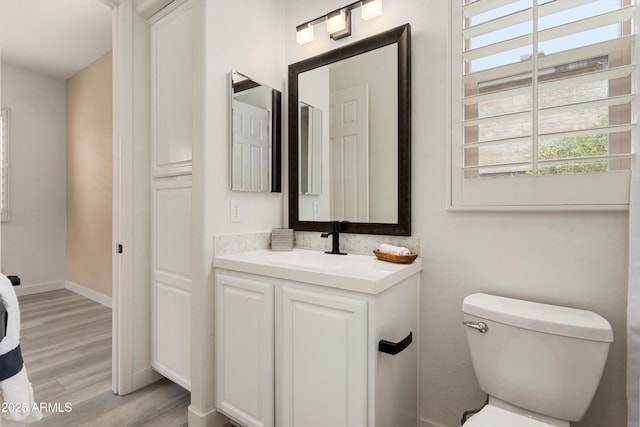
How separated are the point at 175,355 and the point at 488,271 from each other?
71.0 inches

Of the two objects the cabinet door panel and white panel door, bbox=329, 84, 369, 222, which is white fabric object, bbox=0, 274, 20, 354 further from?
white panel door, bbox=329, 84, 369, 222

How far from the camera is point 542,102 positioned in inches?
49.9

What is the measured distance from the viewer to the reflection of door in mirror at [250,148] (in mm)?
1736

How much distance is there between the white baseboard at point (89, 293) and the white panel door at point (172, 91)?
7.93 ft

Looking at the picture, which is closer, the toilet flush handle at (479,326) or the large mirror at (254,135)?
the toilet flush handle at (479,326)

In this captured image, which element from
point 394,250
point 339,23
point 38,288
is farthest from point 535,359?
point 38,288

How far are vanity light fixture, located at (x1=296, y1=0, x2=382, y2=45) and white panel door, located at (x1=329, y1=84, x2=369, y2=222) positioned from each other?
1.03 ft

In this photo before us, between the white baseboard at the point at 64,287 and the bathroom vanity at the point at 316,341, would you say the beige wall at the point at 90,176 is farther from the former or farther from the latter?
the bathroom vanity at the point at 316,341

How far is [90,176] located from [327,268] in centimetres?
366

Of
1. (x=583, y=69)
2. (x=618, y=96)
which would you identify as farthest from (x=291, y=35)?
(x=618, y=96)

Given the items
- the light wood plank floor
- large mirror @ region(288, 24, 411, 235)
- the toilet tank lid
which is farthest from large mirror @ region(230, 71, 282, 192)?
the light wood plank floor

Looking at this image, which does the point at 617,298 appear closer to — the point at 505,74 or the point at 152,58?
the point at 505,74

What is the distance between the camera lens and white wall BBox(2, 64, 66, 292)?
3850 mm

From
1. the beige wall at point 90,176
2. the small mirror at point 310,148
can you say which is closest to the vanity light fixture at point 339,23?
the small mirror at point 310,148
